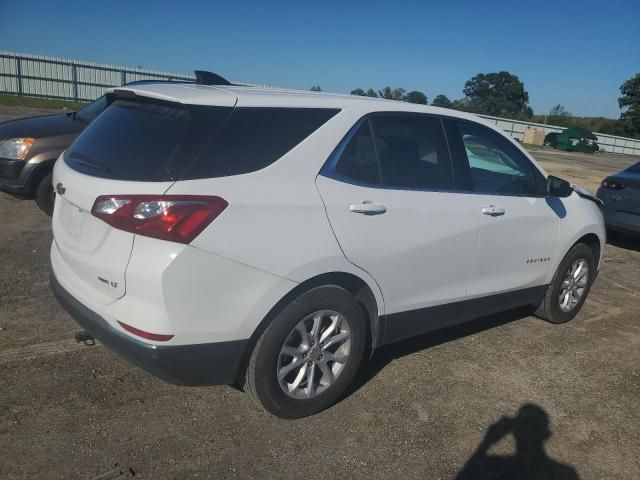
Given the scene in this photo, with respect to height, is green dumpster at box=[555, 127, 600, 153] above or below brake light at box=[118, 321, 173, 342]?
below

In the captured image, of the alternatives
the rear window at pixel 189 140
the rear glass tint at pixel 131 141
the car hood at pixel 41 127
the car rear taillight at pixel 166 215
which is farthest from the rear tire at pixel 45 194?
the car rear taillight at pixel 166 215

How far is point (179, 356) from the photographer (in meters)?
2.72

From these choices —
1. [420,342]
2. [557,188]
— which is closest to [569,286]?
[557,188]

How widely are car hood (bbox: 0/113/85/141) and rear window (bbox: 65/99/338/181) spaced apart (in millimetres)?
3346

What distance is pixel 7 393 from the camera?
3.25 m

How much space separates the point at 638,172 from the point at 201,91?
7.41 metres

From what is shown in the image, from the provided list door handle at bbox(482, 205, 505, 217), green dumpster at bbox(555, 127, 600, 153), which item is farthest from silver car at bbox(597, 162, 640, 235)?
green dumpster at bbox(555, 127, 600, 153)

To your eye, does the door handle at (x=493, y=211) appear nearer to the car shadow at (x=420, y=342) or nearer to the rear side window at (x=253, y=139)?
the car shadow at (x=420, y=342)

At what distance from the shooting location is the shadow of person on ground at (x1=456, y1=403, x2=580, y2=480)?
2.97 m

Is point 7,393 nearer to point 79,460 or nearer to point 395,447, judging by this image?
point 79,460

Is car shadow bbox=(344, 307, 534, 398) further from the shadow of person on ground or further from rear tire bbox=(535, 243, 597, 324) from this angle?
the shadow of person on ground

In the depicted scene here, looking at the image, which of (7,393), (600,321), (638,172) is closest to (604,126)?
(638,172)

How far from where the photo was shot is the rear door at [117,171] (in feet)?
8.93

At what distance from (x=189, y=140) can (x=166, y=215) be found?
394 millimetres
